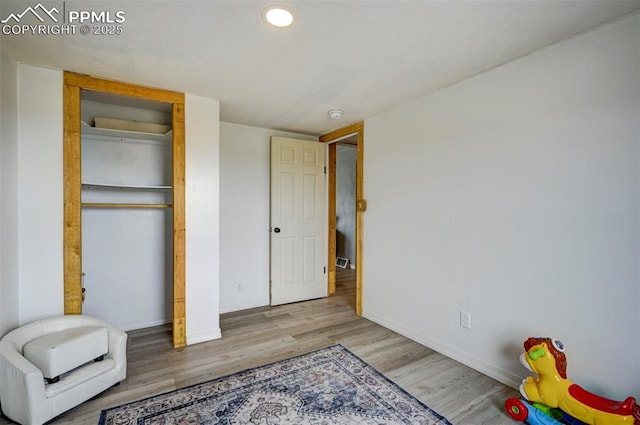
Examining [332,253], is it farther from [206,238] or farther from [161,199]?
[161,199]

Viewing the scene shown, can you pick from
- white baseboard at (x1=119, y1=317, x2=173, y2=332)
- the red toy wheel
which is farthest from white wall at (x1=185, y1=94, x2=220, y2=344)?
the red toy wheel

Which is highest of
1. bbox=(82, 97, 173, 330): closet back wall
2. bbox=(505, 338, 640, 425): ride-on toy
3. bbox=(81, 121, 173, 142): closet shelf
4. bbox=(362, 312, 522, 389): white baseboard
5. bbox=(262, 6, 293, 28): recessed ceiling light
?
bbox=(262, 6, 293, 28): recessed ceiling light

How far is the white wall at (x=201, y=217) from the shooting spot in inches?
108

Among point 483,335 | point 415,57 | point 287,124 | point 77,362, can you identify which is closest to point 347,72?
point 415,57

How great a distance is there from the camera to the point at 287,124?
373cm

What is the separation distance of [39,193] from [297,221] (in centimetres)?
255

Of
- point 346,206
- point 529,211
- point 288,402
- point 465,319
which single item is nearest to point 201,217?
point 288,402

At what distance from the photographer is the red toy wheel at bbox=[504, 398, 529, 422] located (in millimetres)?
1729

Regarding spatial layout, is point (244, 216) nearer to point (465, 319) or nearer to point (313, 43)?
point (313, 43)

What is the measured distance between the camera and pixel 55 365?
1789mm

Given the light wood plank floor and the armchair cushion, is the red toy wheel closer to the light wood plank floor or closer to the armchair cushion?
the light wood plank floor

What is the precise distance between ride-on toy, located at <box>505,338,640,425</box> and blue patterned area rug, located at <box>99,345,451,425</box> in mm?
484

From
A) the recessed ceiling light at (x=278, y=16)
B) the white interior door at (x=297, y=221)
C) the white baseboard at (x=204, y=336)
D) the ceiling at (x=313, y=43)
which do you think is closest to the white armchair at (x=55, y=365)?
the white baseboard at (x=204, y=336)

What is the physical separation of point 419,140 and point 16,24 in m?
2.88
